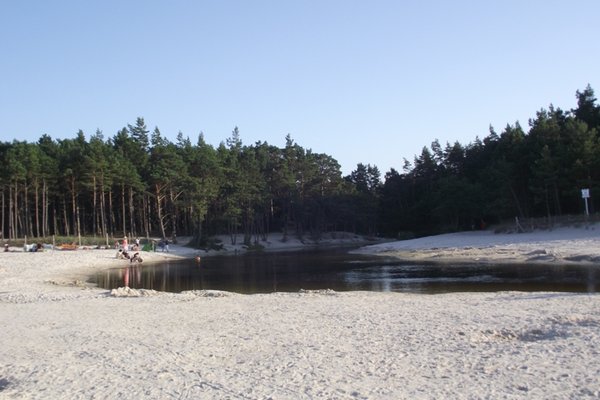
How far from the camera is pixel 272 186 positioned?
97.1m

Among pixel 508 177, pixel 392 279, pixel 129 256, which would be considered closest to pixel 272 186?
pixel 508 177

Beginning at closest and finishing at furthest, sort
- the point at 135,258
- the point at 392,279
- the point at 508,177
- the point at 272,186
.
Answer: the point at 392,279
the point at 135,258
the point at 508,177
the point at 272,186

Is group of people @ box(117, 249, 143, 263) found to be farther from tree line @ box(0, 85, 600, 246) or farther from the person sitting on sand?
tree line @ box(0, 85, 600, 246)

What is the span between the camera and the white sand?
7805mm

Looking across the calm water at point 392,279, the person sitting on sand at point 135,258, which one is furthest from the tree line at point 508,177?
the person sitting on sand at point 135,258

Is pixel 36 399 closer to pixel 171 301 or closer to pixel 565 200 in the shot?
pixel 171 301

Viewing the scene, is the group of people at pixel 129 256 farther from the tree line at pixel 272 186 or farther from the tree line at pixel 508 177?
the tree line at pixel 508 177

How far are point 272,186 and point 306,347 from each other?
8680 cm

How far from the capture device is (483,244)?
50250 millimetres

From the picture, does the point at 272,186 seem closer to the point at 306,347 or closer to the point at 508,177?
the point at 508,177

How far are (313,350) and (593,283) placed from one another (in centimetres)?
1713

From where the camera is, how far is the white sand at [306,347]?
780 cm

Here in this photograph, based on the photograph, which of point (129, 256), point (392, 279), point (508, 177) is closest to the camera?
point (392, 279)

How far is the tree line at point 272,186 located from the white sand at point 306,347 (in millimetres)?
48571
